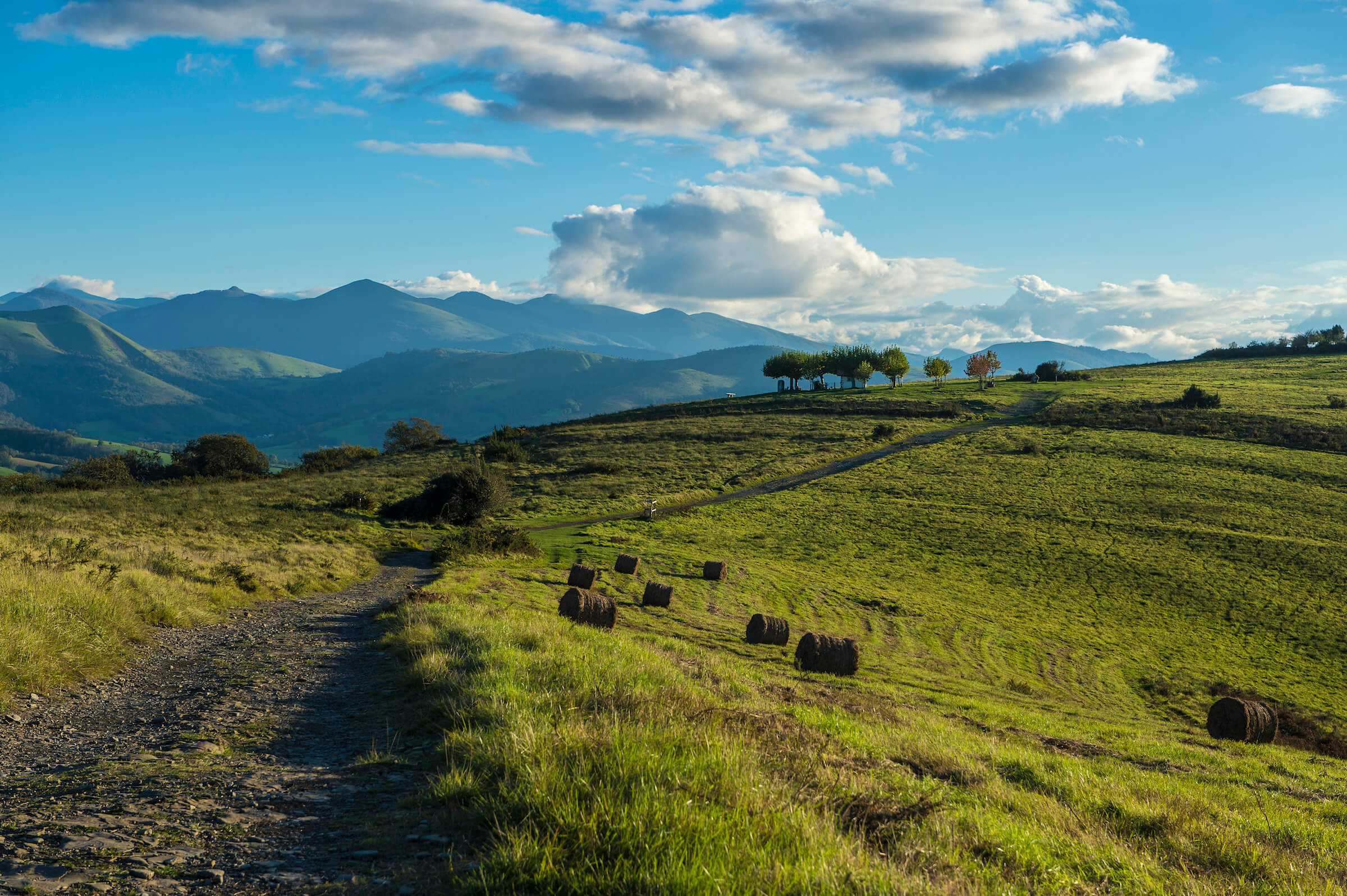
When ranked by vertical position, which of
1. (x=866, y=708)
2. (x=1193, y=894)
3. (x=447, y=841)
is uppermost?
(x=447, y=841)

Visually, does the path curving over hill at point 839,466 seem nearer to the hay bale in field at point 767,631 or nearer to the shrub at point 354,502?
the shrub at point 354,502

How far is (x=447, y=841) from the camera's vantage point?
5.20 meters

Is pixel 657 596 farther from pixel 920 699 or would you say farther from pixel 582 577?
pixel 920 699

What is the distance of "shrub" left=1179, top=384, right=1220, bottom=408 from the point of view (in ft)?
277

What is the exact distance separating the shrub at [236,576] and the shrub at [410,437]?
6862cm

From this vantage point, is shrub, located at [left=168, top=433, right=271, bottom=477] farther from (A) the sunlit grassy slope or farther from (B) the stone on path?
(B) the stone on path

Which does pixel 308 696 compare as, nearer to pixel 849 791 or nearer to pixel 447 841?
pixel 447 841

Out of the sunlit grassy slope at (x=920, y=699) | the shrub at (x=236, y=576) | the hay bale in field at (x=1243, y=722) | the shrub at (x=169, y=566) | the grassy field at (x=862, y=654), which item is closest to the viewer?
the sunlit grassy slope at (x=920, y=699)

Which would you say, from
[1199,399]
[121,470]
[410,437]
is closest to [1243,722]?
[1199,399]

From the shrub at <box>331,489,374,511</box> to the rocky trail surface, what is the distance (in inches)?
1566

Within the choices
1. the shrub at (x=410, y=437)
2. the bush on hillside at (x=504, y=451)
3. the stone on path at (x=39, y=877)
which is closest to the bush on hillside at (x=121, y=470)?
the shrub at (x=410, y=437)

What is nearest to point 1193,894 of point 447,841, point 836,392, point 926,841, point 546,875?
point 926,841

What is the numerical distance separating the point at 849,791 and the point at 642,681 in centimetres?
362

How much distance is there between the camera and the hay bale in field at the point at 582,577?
28.5 m
